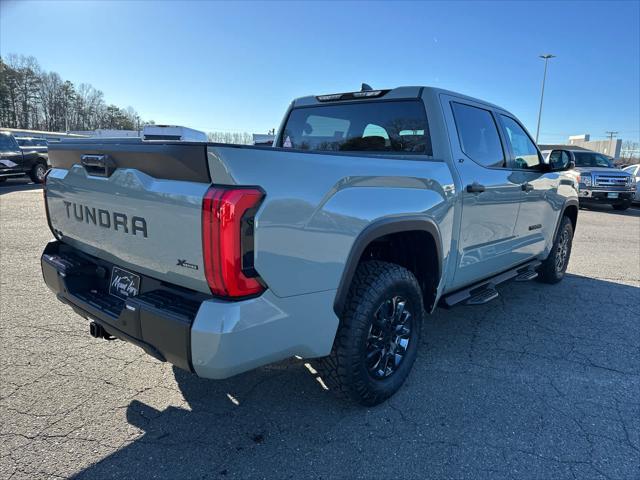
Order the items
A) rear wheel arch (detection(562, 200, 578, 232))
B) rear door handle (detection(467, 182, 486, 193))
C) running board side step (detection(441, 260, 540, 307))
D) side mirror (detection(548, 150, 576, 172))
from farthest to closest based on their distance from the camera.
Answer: rear wheel arch (detection(562, 200, 578, 232))
side mirror (detection(548, 150, 576, 172))
running board side step (detection(441, 260, 540, 307))
rear door handle (detection(467, 182, 486, 193))

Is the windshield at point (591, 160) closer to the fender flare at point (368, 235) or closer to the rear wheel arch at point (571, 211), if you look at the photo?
the rear wheel arch at point (571, 211)

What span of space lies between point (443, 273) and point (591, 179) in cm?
1334

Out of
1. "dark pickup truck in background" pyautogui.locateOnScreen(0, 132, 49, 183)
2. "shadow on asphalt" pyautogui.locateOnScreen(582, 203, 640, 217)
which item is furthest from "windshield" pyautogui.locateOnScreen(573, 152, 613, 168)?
"dark pickup truck in background" pyautogui.locateOnScreen(0, 132, 49, 183)

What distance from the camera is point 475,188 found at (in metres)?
3.25

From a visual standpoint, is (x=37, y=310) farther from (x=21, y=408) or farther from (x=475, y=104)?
(x=475, y=104)

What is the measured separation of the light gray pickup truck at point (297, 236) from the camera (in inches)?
72.2

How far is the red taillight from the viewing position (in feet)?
5.78

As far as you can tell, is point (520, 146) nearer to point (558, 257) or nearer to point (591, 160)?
point (558, 257)

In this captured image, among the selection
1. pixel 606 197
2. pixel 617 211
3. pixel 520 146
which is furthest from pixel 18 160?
pixel 617 211

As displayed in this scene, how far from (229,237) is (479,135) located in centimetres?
264

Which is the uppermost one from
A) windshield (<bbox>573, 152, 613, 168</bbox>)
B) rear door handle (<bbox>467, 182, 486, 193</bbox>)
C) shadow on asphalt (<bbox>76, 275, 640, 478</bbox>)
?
windshield (<bbox>573, 152, 613, 168</bbox>)

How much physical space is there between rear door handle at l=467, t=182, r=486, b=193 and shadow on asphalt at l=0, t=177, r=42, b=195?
15.4 metres

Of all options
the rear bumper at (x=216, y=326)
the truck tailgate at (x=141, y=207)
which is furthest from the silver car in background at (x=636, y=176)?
the truck tailgate at (x=141, y=207)

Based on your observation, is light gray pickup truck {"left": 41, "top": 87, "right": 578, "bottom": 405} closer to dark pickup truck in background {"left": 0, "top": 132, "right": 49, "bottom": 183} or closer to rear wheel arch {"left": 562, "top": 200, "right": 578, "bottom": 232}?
rear wheel arch {"left": 562, "top": 200, "right": 578, "bottom": 232}
